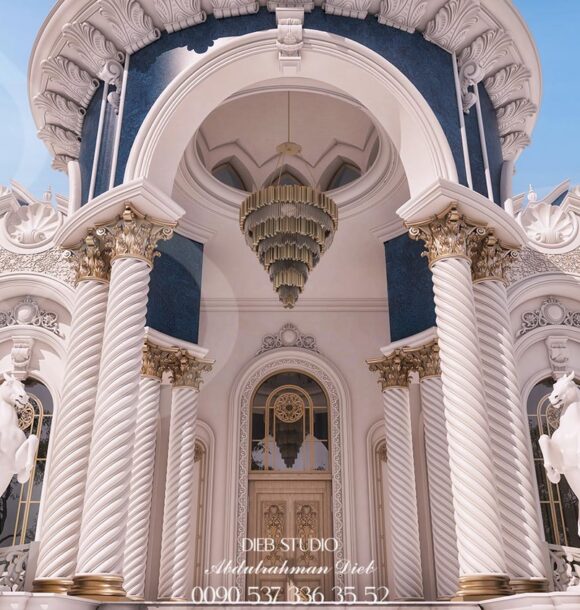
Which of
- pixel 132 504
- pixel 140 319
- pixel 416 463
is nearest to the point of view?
pixel 140 319

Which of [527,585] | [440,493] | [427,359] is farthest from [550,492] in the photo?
[527,585]

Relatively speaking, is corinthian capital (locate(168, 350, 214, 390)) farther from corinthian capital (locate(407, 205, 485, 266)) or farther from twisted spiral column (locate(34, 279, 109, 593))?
corinthian capital (locate(407, 205, 485, 266))

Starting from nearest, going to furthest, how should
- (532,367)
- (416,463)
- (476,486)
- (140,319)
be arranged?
(476,486)
(140,319)
(532,367)
(416,463)

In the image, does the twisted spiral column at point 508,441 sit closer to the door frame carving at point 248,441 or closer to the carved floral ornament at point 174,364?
the carved floral ornament at point 174,364

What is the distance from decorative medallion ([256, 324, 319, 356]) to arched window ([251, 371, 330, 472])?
0.57 meters

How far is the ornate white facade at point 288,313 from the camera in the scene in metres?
6.29

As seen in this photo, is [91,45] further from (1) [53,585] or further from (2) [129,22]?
(1) [53,585]

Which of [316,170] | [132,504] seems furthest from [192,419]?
[316,170]

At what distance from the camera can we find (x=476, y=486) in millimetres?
5789

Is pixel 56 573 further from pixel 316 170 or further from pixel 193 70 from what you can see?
pixel 316 170

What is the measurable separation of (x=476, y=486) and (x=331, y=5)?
555cm

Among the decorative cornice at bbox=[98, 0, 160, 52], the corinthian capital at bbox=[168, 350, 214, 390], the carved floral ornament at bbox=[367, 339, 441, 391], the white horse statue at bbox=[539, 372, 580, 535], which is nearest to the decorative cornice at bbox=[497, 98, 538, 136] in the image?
the carved floral ornament at bbox=[367, 339, 441, 391]

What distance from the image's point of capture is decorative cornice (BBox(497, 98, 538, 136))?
8.45 meters

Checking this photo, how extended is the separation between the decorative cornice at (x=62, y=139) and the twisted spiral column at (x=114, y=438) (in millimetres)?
2633
